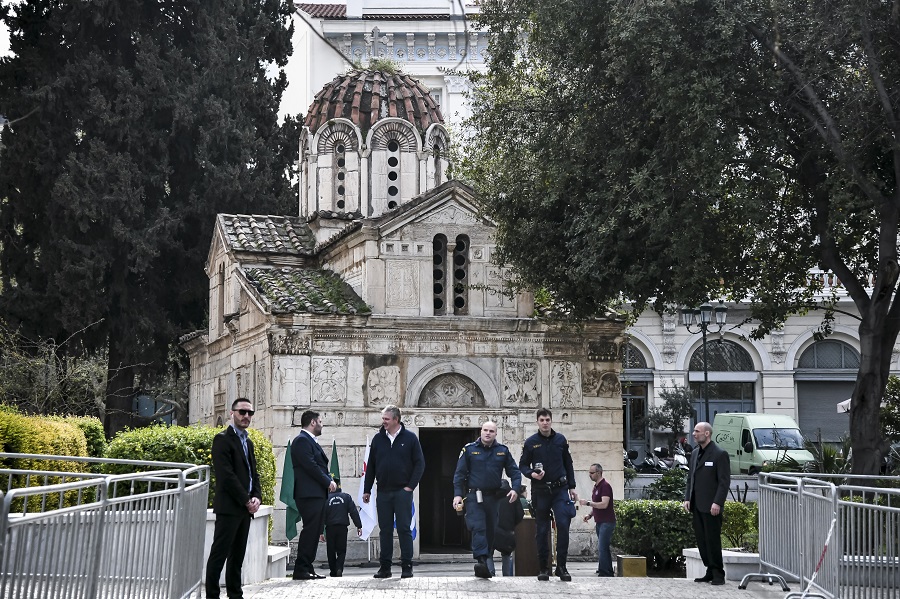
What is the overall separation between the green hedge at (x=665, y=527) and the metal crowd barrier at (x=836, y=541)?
27.8ft

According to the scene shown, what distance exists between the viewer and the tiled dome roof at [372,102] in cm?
2839

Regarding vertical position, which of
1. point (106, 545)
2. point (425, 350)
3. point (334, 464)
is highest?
point (425, 350)

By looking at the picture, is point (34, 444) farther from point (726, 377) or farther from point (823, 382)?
point (823, 382)

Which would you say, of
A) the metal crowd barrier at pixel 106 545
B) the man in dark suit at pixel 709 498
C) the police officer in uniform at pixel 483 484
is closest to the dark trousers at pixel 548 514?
the police officer in uniform at pixel 483 484

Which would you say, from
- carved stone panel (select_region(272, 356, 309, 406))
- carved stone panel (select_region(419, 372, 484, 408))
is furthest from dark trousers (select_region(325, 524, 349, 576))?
carved stone panel (select_region(419, 372, 484, 408))

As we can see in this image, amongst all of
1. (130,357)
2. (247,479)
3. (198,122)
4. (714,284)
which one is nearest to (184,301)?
(130,357)

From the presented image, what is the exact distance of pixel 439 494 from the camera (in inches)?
1030

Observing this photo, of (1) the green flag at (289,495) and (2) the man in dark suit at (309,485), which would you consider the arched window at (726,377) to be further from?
(2) the man in dark suit at (309,485)

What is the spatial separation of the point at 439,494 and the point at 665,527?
5919 mm

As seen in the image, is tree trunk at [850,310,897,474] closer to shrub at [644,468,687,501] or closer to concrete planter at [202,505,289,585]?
shrub at [644,468,687,501]

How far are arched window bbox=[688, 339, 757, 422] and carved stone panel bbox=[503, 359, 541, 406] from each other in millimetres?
23067

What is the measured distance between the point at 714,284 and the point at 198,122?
19.7 m

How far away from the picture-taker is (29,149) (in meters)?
34.1

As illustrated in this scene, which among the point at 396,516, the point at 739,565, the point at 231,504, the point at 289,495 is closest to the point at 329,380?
the point at 289,495
